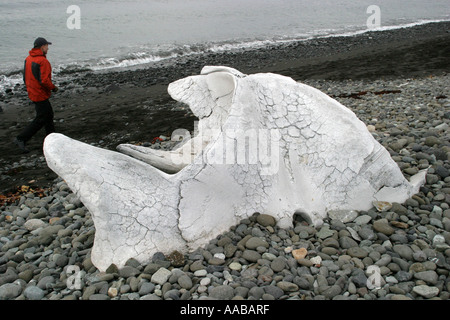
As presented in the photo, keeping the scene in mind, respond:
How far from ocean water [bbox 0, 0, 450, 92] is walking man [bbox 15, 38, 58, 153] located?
777 centimetres

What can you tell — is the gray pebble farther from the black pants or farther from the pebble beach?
the black pants

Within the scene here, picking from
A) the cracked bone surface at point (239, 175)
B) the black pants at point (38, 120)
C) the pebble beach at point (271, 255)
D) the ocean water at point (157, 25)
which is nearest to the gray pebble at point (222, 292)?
the pebble beach at point (271, 255)

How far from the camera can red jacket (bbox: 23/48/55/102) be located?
26.0 feet

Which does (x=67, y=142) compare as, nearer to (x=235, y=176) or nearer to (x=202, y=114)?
(x=235, y=176)

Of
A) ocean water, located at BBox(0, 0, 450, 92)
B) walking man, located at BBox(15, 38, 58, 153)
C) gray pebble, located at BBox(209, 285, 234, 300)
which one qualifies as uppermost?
ocean water, located at BBox(0, 0, 450, 92)

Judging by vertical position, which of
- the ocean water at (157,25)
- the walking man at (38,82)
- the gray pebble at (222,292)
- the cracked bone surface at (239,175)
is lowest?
the gray pebble at (222,292)

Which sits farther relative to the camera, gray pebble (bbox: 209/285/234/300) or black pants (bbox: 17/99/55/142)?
black pants (bbox: 17/99/55/142)

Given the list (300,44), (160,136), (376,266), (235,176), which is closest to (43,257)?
(235,176)

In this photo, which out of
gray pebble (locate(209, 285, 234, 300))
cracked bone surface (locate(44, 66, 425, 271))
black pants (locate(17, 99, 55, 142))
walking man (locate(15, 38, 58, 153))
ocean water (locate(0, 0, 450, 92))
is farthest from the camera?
ocean water (locate(0, 0, 450, 92))

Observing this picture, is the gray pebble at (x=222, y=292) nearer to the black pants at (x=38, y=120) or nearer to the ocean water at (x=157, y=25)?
the black pants at (x=38, y=120)

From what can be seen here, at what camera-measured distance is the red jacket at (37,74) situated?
7926 mm

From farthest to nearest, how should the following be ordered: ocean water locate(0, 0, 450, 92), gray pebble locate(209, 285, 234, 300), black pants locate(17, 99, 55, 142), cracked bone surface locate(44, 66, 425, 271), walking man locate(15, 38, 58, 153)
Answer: ocean water locate(0, 0, 450, 92), black pants locate(17, 99, 55, 142), walking man locate(15, 38, 58, 153), cracked bone surface locate(44, 66, 425, 271), gray pebble locate(209, 285, 234, 300)

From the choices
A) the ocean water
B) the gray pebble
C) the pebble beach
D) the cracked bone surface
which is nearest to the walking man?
the pebble beach

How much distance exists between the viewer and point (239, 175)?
3.56 meters
